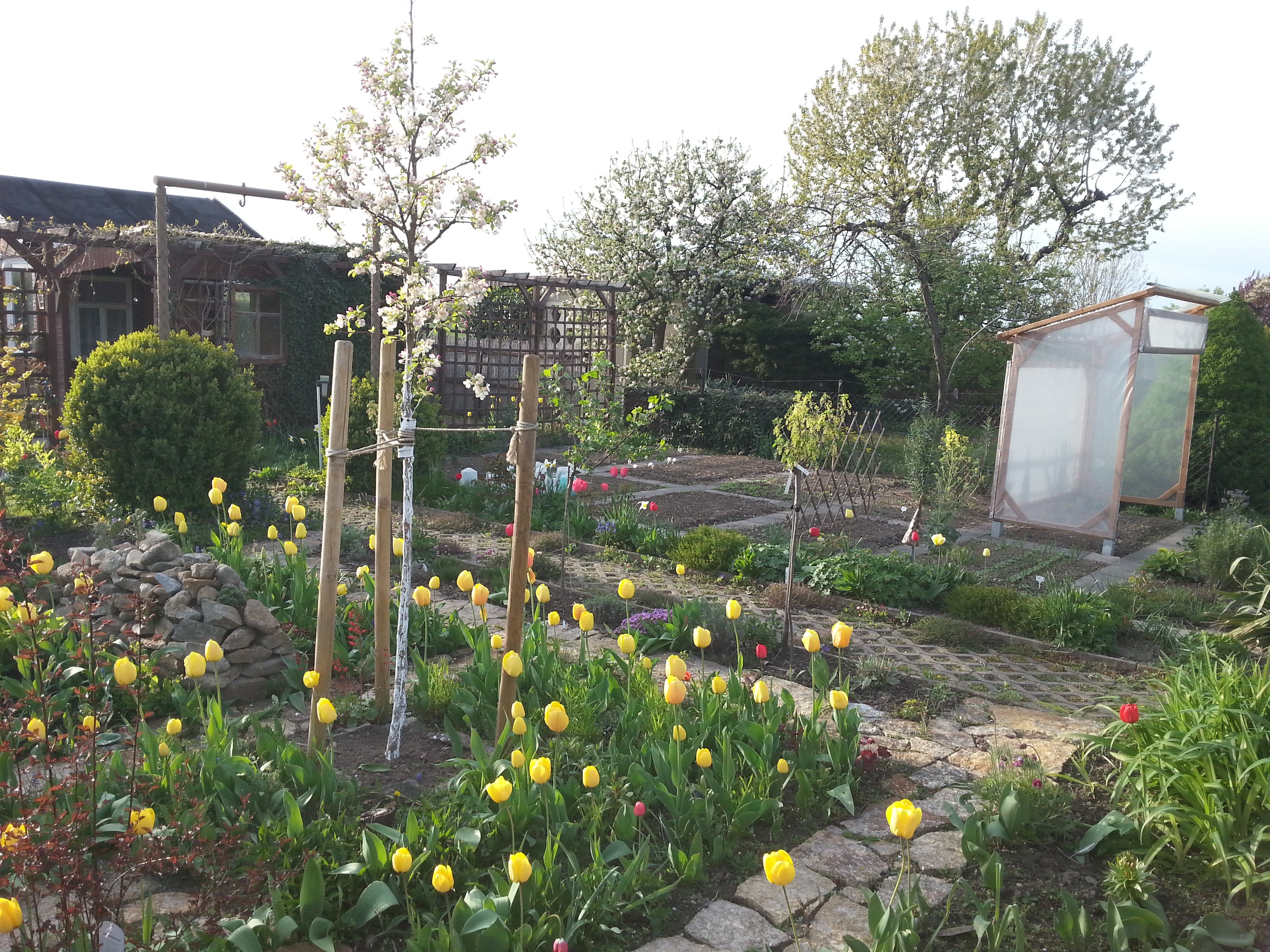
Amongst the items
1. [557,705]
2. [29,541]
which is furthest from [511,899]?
[29,541]

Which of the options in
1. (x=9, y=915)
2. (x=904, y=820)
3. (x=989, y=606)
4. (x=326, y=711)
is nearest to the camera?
(x=9, y=915)

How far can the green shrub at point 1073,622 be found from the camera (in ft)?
17.6

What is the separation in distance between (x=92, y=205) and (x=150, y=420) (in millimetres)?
12804

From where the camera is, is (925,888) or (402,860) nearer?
(402,860)

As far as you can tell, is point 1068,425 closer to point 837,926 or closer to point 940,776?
point 940,776

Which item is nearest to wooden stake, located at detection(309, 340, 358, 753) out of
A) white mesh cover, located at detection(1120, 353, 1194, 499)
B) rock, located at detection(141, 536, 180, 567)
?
rock, located at detection(141, 536, 180, 567)

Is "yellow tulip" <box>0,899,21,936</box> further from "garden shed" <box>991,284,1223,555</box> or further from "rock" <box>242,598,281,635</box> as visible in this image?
"garden shed" <box>991,284,1223,555</box>

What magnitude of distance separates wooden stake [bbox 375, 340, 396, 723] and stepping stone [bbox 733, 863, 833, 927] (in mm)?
1689

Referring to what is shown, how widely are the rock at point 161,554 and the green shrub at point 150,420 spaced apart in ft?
8.44

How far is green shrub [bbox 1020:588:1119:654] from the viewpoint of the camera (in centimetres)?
536

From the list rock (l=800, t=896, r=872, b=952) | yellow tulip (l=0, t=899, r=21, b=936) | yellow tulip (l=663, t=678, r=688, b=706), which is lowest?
rock (l=800, t=896, r=872, b=952)

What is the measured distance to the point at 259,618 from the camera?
4027mm

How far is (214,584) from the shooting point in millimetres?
4184

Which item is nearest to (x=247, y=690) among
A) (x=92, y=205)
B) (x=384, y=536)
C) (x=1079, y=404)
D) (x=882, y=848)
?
(x=384, y=536)
